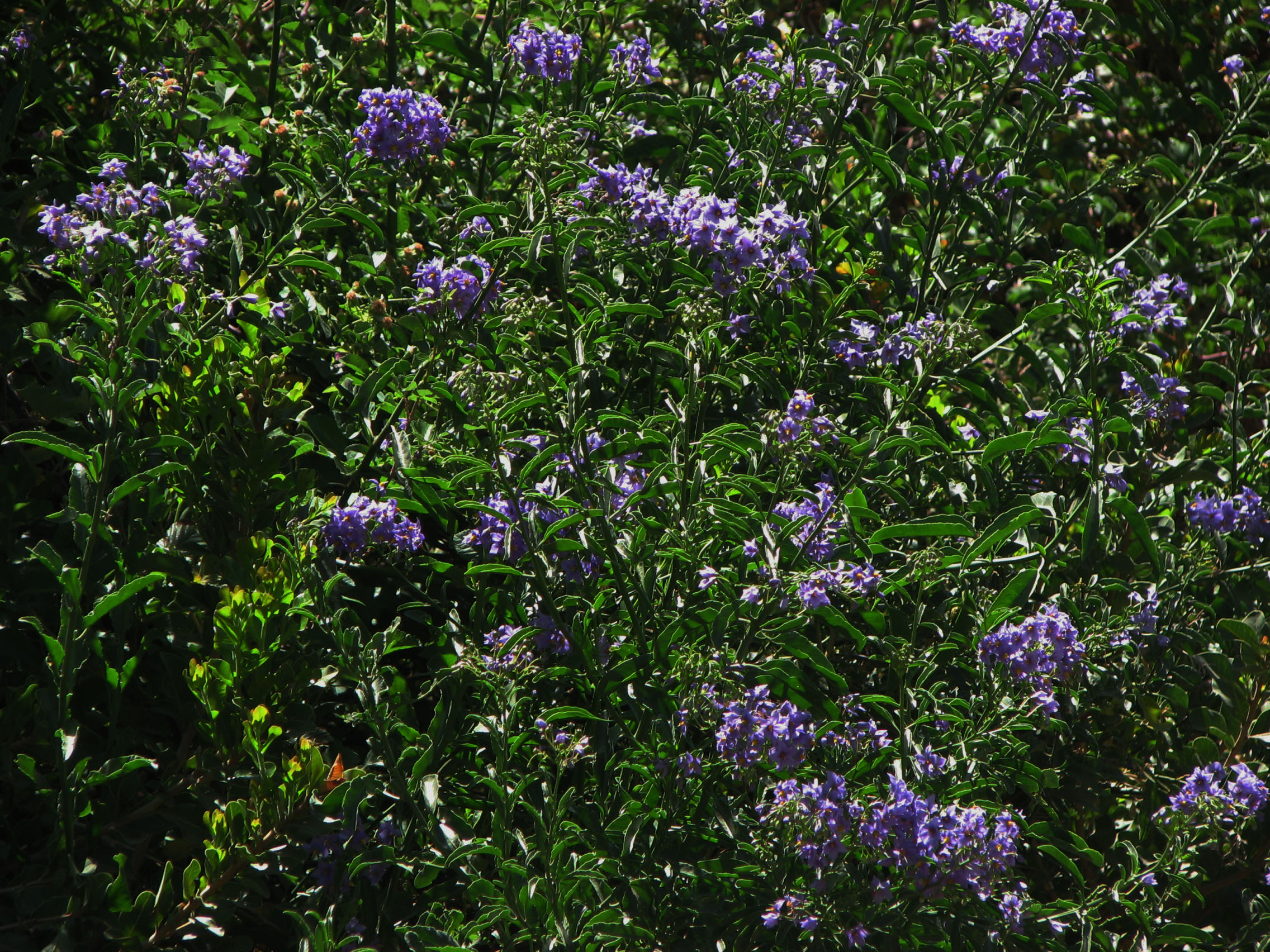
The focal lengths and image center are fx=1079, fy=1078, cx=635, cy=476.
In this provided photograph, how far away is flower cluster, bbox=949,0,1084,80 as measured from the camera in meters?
2.77

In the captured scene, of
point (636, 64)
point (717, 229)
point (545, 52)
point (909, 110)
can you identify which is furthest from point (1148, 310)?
point (545, 52)

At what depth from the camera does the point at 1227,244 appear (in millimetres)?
3764

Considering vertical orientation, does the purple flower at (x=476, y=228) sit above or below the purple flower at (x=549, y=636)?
above

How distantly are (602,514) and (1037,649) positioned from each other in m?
0.95

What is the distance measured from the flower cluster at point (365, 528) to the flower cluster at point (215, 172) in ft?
2.81

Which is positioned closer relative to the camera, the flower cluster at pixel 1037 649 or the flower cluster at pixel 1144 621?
the flower cluster at pixel 1037 649

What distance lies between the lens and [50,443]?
2082 millimetres

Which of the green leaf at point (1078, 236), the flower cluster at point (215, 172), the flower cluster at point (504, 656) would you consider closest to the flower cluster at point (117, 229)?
the flower cluster at point (215, 172)

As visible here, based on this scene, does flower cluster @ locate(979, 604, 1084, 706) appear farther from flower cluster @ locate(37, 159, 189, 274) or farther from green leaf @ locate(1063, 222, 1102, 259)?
flower cluster @ locate(37, 159, 189, 274)

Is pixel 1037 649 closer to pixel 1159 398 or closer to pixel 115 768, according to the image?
pixel 1159 398

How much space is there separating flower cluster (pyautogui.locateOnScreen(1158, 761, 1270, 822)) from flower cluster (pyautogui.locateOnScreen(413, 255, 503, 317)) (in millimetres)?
2038

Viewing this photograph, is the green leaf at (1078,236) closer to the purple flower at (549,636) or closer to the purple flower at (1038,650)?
the purple flower at (1038,650)

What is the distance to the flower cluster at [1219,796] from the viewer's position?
8.21ft

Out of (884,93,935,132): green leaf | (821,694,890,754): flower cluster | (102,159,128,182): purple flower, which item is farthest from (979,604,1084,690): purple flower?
(102,159,128,182): purple flower
